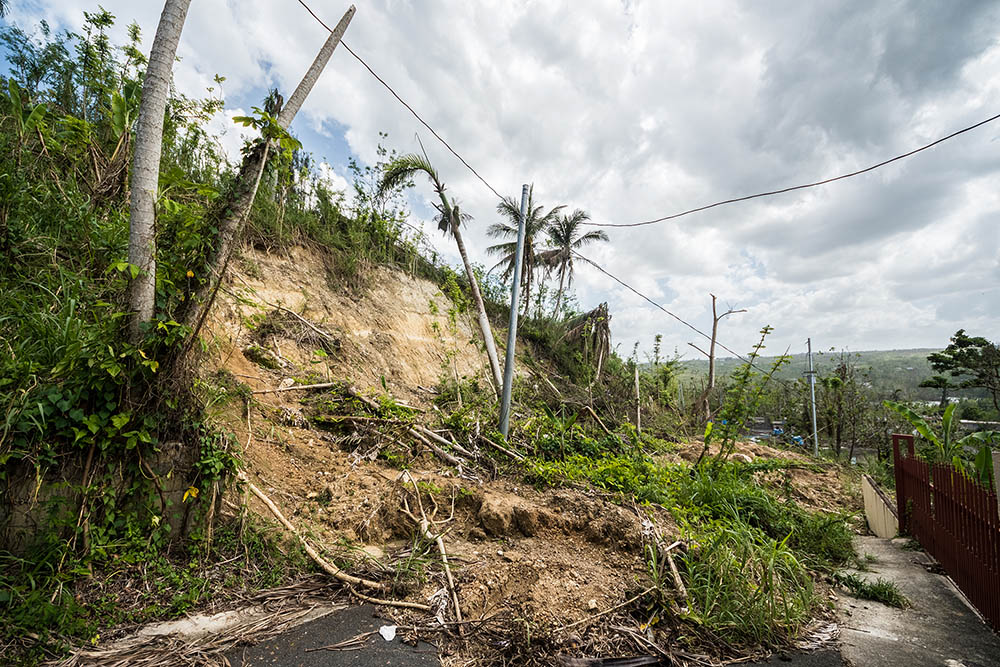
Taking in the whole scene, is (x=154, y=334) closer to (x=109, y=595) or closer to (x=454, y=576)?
(x=109, y=595)

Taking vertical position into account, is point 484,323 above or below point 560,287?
below

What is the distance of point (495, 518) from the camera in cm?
422

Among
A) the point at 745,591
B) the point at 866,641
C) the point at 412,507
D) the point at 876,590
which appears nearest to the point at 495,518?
the point at 412,507

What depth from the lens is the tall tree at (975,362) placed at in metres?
14.7

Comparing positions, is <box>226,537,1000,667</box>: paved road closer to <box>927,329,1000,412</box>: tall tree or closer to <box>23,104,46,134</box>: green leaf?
<box>23,104,46,134</box>: green leaf

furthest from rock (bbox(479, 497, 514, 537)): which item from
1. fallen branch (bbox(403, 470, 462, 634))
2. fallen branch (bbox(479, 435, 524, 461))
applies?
fallen branch (bbox(479, 435, 524, 461))

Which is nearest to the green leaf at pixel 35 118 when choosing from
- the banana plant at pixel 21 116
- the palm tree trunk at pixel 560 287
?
the banana plant at pixel 21 116

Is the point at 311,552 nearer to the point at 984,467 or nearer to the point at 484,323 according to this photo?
the point at 484,323

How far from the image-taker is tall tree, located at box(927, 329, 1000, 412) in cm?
1473

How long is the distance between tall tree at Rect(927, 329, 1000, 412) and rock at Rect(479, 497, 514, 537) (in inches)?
782

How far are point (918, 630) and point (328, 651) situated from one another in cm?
485

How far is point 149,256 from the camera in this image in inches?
119

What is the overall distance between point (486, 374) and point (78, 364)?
7.30m

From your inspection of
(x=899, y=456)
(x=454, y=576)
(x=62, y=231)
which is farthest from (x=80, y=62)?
(x=899, y=456)
